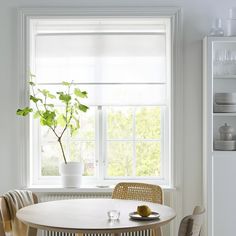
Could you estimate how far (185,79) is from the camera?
466 cm

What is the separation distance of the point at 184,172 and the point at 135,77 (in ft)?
3.19

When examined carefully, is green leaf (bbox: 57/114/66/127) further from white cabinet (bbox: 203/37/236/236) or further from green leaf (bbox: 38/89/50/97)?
white cabinet (bbox: 203/37/236/236)

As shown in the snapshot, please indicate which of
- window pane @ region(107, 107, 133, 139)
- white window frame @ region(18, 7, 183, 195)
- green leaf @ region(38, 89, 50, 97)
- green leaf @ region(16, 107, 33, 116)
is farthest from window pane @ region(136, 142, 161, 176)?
green leaf @ region(16, 107, 33, 116)

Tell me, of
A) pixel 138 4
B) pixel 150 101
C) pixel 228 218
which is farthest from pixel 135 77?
pixel 228 218

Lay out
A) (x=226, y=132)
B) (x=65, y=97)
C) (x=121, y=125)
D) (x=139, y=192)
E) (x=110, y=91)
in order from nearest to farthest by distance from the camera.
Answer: (x=139, y=192) → (x=226, y=132) → (x=65, y=97) → (x=110, y=91) → (x=121, y=125)

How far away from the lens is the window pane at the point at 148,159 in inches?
193

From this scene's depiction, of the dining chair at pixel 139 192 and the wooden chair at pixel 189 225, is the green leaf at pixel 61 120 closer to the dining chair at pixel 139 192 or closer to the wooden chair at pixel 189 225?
the dining chair at pixel 139 192

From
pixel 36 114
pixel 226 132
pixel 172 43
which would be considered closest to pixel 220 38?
pixel 172 43

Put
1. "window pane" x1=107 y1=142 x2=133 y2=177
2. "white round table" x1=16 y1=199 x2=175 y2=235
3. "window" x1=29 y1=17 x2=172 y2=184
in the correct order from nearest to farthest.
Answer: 1. "white round table" x1=16 y1=199 x2=175 y2=235
2. "window" x1=29 y1=17 x2=172 y2=184
3. "window pane" x1=107 y1=142 x2=133 y2=177

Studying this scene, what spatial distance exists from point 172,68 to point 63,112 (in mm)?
1087

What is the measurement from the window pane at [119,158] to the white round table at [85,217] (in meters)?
1.07

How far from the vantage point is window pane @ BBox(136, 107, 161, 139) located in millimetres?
4910

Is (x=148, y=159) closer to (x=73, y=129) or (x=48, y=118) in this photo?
(x=73, y=129)

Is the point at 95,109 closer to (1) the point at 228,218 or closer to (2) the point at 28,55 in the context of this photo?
(2) the point at 28,55
